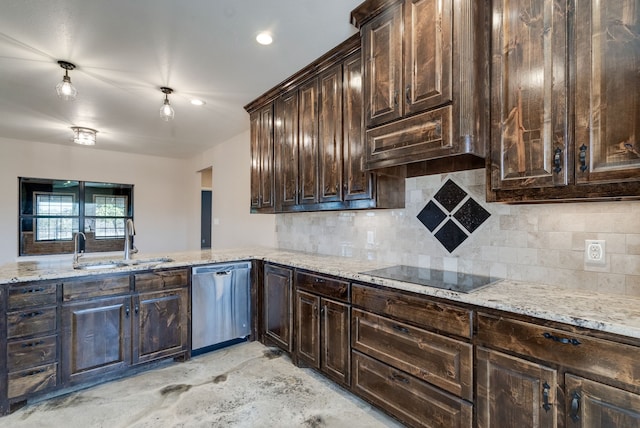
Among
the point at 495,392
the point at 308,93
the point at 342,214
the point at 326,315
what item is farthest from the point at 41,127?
the point at 495,392

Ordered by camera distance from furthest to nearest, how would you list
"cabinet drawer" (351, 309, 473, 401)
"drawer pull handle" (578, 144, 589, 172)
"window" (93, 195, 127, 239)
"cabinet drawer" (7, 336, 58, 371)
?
"window" (93, 195, 127, 239) → "cabinet drawer" (7, 336, 58, 371) → "cabinet drawer" (351, 309, 473, 401) → "drawer pull handle" (578, 144, 589, 172)

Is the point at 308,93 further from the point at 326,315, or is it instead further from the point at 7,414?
the point at 7,414

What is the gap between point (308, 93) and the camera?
→ 109 inches

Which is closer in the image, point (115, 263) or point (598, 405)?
point (598, 405)

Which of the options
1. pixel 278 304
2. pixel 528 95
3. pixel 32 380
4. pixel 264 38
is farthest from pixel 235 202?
pixel 528 95

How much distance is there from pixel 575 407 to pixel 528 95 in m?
1.36

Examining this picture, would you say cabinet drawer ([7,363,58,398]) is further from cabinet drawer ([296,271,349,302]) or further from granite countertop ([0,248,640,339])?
cabinet drawer ([296,271,349,302])

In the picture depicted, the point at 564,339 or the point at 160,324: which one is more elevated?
the point at 564,339

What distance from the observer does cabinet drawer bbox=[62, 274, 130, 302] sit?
2.18 meters

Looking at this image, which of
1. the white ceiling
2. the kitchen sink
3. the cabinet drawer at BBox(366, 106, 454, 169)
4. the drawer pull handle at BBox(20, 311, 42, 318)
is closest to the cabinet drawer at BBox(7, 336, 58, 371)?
the drawer pull handle at BBox(20, 311, 42, 318)

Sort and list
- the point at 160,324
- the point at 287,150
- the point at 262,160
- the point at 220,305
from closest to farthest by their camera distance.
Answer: the point at 160,324, the point at 220,305, the point at 287,150, the point at 262,160

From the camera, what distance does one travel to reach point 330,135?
2568mm

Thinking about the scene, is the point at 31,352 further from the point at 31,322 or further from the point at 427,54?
the point at 427,54

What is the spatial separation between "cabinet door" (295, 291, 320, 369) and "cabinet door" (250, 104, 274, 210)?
1.20 metres
